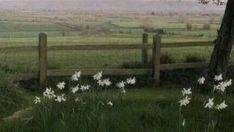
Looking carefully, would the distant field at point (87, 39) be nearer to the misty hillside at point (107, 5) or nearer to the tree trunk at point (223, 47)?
the tree trunk at point (223, 47)

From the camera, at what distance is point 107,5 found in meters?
95.6

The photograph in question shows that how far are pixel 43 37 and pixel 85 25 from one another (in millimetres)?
26612

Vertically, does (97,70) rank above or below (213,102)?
below

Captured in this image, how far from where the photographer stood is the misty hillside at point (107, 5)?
282 feet

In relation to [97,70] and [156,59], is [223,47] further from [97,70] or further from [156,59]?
[97,70]

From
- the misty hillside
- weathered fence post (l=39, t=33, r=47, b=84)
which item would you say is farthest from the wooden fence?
the misty hillside

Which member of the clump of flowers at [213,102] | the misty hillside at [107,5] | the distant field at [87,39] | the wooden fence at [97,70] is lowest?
the misty hillside at [107,5]

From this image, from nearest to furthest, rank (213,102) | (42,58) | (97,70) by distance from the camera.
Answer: (213,102) → (42,58) → (97,70)

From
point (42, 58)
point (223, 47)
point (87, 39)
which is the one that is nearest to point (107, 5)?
point (87, 39)

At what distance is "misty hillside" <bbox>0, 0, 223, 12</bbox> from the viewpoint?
282 feet

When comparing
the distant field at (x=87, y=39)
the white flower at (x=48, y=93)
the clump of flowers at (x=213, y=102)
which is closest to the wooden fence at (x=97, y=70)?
the distant field at (x=87, y=39)

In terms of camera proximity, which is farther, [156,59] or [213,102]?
[156,59]

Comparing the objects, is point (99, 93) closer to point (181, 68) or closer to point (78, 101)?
point (78, 101)

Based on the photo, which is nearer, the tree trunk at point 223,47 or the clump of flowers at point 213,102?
the clump of flowers at point 213,102
